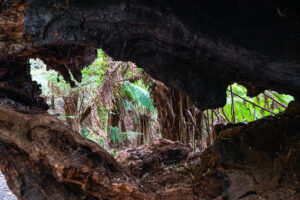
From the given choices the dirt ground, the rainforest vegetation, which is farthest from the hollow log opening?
the dirt ground

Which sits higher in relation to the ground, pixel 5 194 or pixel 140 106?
pixel 140 106

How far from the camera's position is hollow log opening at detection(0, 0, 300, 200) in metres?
0.90

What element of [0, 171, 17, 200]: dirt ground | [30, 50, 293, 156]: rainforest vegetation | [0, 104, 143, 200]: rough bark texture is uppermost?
[30, 50, 293, 156]: rainforest vegetation

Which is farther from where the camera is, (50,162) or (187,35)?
(50,162)

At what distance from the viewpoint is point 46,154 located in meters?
1.08

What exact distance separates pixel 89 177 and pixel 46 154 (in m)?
0.22

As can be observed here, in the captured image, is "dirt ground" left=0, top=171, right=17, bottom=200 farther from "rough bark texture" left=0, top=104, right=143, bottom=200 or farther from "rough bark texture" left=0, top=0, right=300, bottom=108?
"rough bark texture" left=0, top=0, right=300, bottom=108

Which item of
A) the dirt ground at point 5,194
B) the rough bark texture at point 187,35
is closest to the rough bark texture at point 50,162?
A: the rough bark texture at point 187,35

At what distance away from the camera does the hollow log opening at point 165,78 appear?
2.96 feet

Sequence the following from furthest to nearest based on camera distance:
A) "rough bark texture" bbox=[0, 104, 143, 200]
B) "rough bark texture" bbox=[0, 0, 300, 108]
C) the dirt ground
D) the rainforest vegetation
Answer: the dirt ground, the rainforest vegetation, "rough bark texture" bbox=[0, 104, 143, 200], "rough bark texture" bbox=[0, 0, 300, 108]

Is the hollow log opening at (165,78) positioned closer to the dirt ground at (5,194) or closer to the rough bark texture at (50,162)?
the rough bark texture at (50,162)

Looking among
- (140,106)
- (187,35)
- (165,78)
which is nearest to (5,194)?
Answer: (140,106)

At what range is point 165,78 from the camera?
1008 millimetres

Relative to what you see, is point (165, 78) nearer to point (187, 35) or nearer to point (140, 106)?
point (187, 35)
